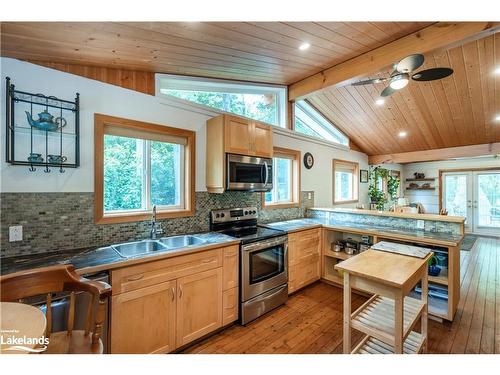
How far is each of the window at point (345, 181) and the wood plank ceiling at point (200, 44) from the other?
2.57 m

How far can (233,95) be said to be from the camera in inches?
128

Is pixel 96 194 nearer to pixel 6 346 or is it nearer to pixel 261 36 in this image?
pixel 6 346

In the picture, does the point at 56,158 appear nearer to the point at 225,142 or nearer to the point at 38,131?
the point at 38,131

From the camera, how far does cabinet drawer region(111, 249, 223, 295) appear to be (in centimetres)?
160

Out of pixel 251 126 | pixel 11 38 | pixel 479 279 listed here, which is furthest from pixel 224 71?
pixel 479 279

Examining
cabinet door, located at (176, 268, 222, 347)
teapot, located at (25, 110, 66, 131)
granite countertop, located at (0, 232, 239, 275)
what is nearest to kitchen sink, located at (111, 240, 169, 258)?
granite countertop, located at (0, 232, 239, 275)

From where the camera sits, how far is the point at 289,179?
3.99 metres

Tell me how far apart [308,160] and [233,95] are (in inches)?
71.2

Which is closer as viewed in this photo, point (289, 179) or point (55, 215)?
point (55, 215)

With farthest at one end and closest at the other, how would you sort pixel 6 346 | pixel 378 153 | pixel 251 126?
1. pixel 378 153
2. pixel 251 126
3. pixel 6 346

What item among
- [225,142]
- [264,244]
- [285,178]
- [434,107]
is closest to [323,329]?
[264,244]

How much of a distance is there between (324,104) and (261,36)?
8.86ft

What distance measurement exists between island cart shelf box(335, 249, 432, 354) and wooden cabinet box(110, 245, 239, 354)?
1.07 metres

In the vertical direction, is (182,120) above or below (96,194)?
above
